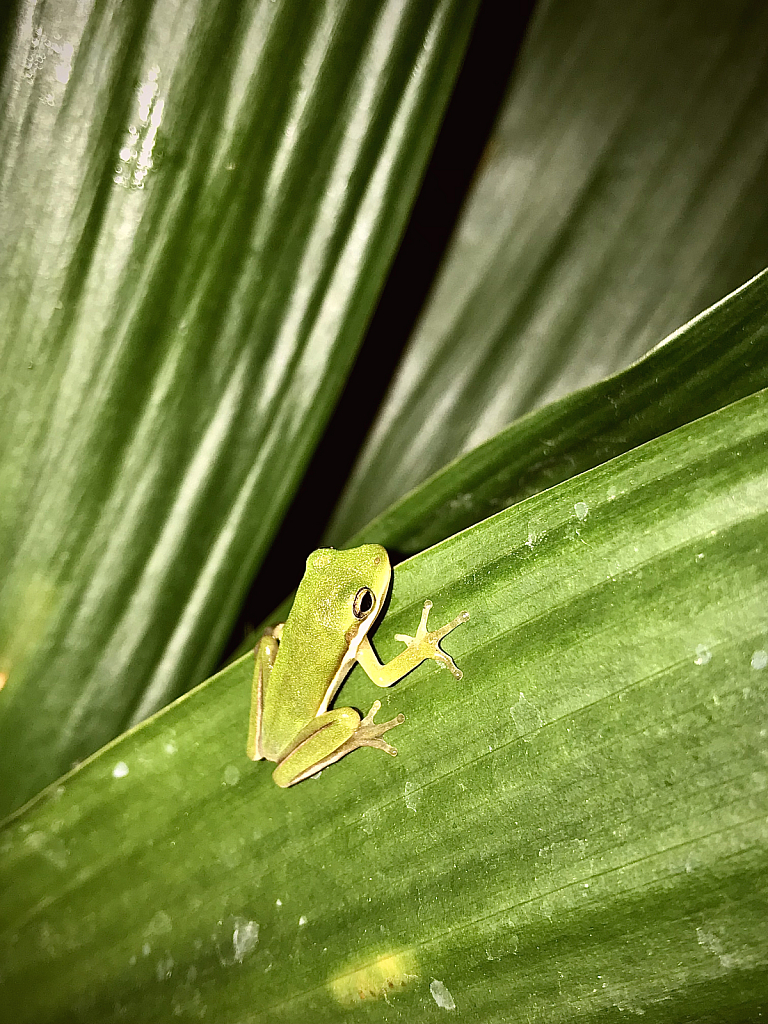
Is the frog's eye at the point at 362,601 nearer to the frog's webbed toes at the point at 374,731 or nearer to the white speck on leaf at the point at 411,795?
the frog's webbed toes at the point at 374,731

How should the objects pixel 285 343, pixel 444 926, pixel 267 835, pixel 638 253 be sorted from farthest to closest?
pixel 638 253 → pixel 285 343 → pixel 267 835 → pixel 444 926

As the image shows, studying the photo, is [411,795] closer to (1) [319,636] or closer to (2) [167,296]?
(1) [319,636]

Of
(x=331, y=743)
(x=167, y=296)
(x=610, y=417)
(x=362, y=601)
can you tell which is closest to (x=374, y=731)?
(x=331, y=743)

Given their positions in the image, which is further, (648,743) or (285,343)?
(285,343)

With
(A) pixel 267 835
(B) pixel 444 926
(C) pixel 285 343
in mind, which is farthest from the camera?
(C) pixel 285 343

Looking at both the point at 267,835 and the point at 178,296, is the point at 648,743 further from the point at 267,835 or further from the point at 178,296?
the point at 178,296

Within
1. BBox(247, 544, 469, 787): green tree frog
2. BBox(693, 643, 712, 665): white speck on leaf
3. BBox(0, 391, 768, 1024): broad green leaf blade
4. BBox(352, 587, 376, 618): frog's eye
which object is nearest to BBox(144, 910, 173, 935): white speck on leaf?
BBox(0, 391, 768, 1024): broad green leaf blade

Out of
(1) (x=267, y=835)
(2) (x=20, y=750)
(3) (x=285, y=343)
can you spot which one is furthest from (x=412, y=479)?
(2) (x=20, y=750)
